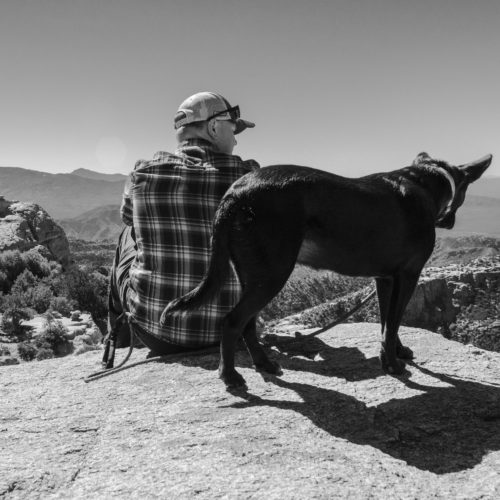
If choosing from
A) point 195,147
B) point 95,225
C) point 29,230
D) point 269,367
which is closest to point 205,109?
point 195,147

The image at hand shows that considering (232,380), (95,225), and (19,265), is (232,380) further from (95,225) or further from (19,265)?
(95,225)

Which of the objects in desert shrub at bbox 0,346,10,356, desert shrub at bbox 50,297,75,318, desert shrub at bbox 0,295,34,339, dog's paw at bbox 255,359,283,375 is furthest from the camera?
desert shrub at bbox 50,297,75,318

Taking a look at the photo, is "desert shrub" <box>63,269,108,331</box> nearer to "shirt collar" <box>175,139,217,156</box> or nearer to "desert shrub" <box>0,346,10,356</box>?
"desert shrub" <box>0,346,10,356</box>

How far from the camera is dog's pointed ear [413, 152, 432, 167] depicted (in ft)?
10.6

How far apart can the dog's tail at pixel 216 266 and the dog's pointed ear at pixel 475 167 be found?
168 cm

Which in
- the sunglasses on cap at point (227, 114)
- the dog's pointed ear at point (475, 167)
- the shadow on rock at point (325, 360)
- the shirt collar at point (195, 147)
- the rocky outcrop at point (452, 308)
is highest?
the sunglasses on cap at point (227, 114)

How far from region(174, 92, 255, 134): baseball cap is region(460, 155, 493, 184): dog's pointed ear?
1637 millimetres

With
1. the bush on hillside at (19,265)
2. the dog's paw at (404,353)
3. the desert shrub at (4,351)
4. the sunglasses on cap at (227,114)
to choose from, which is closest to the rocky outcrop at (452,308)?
the dog's paw at (404,353)

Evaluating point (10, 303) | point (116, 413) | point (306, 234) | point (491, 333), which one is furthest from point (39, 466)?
point (10, 303)

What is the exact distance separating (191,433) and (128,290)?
172 cm

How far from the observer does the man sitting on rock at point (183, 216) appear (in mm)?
3439

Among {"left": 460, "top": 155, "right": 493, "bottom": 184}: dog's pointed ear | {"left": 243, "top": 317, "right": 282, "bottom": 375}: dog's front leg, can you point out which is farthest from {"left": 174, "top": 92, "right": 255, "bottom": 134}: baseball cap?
{"left": 460, "top": 155, "right": 493, "bottom": 184}: dog's pointed ear

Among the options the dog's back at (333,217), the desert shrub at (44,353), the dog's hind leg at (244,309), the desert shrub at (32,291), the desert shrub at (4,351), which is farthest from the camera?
the desert shrub at (32,291)

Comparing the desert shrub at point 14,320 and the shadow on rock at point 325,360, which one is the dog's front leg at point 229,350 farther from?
the desert shrub at point 14,320
